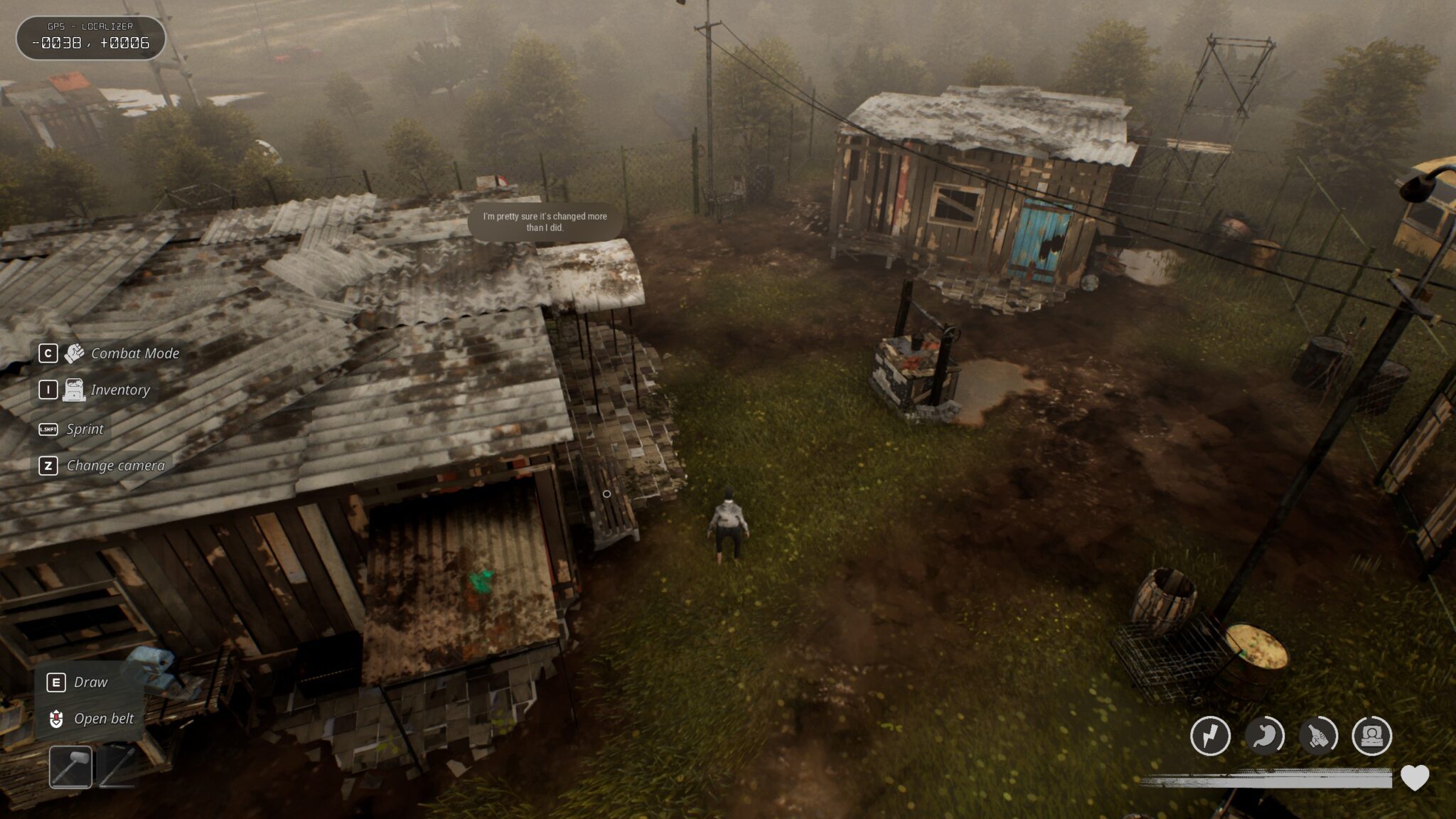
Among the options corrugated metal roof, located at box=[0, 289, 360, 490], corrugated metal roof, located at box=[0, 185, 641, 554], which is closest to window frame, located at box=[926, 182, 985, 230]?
corrugated metal roof, located at box=[0, 185, 641, 554]

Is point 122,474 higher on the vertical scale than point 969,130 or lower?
lower

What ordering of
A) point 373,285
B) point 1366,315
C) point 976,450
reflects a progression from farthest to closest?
point 1366,315, point 976,450, point 373,285

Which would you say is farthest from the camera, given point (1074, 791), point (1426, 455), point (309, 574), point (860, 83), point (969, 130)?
point (860, 83)

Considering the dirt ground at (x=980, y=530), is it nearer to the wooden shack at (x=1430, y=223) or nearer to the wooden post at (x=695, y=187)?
the wooden post at (x=695, y=187)

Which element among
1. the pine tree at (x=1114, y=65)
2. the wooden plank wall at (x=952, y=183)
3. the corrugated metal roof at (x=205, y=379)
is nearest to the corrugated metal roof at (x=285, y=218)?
the corrugated metal roof at (x=205, y=379)

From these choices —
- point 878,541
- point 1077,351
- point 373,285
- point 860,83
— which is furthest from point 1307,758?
point 860,83

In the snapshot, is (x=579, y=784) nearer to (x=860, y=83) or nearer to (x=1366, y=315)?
(x=1366, y=315)
